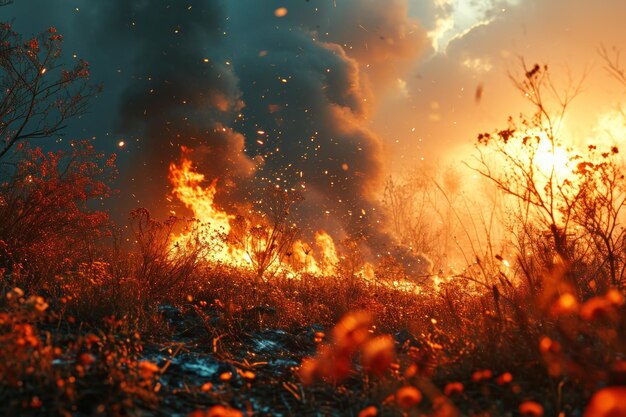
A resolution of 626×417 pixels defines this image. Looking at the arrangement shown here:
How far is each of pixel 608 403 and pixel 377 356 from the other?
6.88ft

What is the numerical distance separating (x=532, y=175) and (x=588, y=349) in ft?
8.73

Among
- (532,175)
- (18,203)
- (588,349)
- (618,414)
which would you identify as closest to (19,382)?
(618,414)

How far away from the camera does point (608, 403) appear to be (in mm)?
2232

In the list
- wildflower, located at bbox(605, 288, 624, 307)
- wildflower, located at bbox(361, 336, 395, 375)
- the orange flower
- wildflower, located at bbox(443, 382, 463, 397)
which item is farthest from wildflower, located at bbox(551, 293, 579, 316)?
the orange flower

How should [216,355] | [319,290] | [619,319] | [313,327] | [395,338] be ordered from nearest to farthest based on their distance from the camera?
[619,319] < [216,355] < [395,338] < [313,327] < [319,290]

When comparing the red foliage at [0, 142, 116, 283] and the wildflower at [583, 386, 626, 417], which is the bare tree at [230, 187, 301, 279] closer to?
the red foliage at [0, 142, 116, 283]

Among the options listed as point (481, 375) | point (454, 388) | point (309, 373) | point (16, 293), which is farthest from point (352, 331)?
point (16, 293)

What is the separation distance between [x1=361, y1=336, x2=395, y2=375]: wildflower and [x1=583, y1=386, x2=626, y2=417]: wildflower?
1479 mm

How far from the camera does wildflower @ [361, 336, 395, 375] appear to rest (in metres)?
3.62

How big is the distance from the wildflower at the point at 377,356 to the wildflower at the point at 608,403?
1.48 metres

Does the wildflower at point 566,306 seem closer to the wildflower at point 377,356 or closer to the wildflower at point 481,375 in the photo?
the wildflower at point 481,375

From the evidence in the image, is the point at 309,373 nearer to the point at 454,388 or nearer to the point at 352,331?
the point at 454,388

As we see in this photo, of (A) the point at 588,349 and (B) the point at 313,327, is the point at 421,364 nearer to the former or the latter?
(A) the point at 588,349

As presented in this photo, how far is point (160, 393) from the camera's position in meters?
2.83
